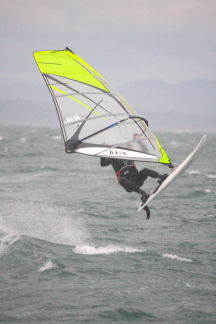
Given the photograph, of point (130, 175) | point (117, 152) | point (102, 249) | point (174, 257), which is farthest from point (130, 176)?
point (102, 249)

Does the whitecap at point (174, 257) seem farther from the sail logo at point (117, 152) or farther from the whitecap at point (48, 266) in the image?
the sail logo at point (117, 152)

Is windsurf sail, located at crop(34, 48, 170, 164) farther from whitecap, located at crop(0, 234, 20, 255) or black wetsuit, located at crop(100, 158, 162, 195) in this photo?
whitecap, located at crop(0, 234, 20, 255)

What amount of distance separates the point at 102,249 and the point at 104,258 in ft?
2.51

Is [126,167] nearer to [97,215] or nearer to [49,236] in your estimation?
[49,236]

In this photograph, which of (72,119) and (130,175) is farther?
(130,175)

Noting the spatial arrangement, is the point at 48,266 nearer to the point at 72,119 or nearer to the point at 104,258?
the point at 104,258

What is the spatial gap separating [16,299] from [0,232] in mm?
4950

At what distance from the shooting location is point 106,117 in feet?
28.8

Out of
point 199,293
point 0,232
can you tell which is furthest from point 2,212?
point 199,293

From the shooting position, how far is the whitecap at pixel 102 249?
12.3m

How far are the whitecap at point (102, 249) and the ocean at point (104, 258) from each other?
1.1 inches

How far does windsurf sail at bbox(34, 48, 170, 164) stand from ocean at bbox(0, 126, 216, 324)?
3.04m

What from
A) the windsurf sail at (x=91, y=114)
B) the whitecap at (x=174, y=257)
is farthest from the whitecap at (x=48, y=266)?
the windsurf sail at (x=91, y=114)

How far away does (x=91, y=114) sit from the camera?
8.72 metres
